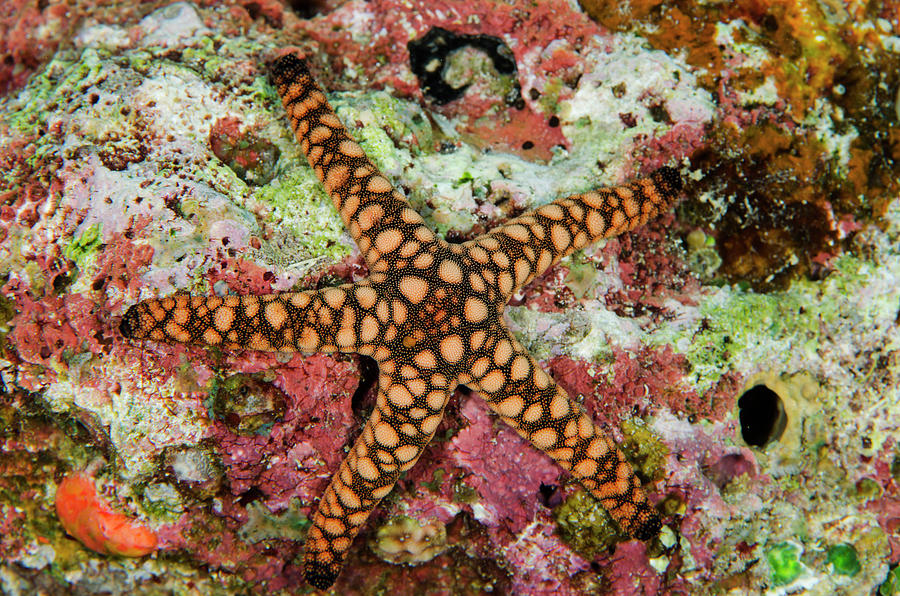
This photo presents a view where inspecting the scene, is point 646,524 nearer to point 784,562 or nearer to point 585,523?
point 585,523

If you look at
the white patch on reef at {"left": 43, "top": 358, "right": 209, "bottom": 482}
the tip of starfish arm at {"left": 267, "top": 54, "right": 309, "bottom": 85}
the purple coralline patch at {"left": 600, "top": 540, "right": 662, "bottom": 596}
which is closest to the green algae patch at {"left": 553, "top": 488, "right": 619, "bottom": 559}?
the purple coralline patch at {"left": 600, "top": 540, "right": 662, "bottom": 596}

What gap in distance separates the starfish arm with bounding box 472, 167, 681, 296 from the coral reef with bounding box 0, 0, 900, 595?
1.07 ft

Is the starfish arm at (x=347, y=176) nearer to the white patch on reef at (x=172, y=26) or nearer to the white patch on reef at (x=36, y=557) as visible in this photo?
the white patch on reef at (x=172, y=26)

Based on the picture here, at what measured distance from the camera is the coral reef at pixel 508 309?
3.70 meters

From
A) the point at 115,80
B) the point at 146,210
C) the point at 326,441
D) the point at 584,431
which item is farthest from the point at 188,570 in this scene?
the point at 115,80

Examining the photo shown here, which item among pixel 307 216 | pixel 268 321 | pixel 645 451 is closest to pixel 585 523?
pixel 645 451

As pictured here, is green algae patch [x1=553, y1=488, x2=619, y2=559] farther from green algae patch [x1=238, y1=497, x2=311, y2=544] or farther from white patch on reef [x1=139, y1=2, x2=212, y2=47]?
white patch on reef [x1=139, y1=2, x2=212, y2=47]

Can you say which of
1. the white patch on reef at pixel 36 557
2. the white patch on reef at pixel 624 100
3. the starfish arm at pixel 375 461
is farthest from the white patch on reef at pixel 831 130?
the white patch on reef at pixel 36 557

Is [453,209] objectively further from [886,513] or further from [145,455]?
[886,513]

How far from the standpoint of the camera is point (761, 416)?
4.36m

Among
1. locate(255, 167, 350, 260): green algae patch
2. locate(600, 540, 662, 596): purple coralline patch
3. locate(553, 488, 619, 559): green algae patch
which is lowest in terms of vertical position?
locate(600, 540, 662, 596): purple coralline patch

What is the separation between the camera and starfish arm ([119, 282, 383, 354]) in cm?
334

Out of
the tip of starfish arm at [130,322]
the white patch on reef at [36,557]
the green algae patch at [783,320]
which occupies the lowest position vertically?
the white patch on reef at [36,557]

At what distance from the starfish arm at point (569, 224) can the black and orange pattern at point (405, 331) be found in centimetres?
1
